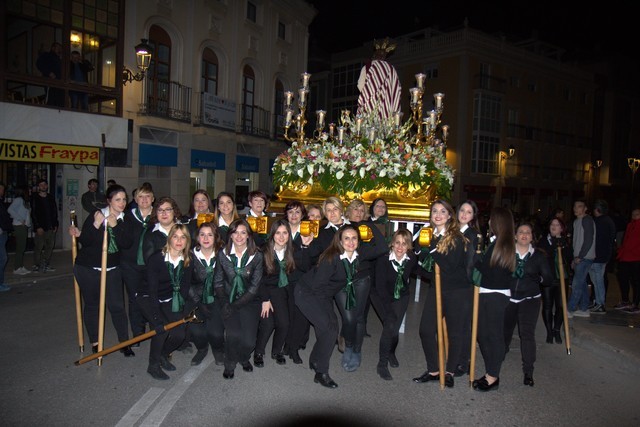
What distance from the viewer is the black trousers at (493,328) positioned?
4793 mm

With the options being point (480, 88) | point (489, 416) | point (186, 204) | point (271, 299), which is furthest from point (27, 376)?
point (480, 88)

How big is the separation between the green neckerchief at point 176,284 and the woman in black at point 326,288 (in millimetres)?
1166

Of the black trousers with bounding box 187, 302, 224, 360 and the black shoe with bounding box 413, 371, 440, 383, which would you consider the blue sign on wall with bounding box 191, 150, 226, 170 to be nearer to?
the black trousers with bounding box 187, 302, 224, 360

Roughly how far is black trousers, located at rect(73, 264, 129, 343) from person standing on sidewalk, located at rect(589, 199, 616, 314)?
22.4ft

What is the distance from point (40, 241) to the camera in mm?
10164

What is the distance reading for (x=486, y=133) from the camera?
106 ft

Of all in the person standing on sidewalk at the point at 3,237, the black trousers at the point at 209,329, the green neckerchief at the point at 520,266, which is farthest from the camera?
the person standing on sidewalk at the point at 3,237

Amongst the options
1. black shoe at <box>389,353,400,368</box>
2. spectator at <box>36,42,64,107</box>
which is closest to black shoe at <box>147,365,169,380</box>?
black shoe at <box>389,353,400,368</box>

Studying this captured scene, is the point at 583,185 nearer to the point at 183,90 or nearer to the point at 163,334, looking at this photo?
the point at 183,90

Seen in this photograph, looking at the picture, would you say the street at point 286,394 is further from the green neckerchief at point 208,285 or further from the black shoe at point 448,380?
the green neckerchief at point 208,285

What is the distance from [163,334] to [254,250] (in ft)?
3.92

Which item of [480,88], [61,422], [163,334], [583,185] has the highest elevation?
[480,88]

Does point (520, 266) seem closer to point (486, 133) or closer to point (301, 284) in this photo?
point (301, 284)

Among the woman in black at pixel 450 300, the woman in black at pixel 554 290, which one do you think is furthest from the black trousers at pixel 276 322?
the woman in black at pixel 554 290
